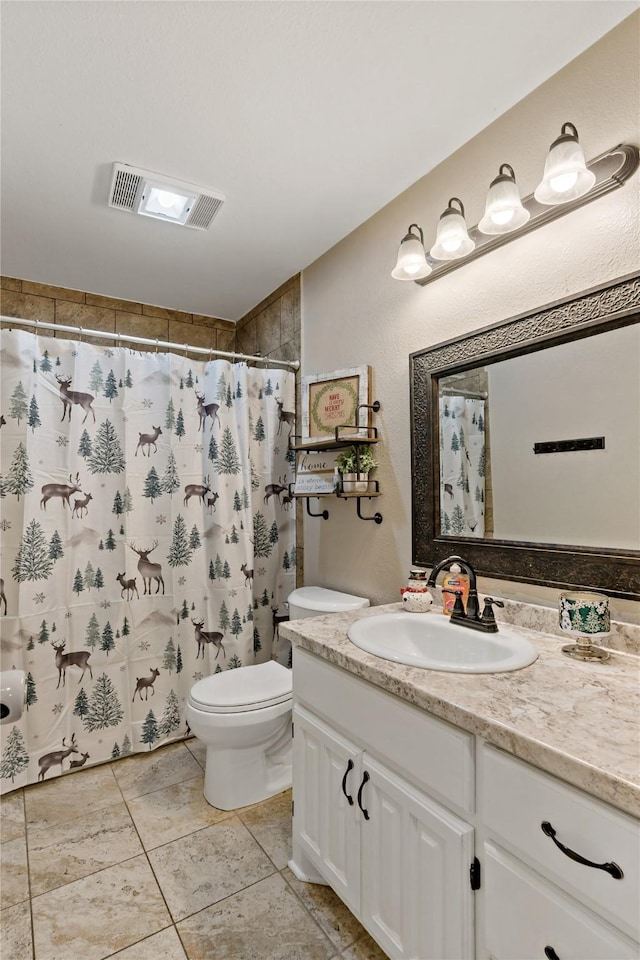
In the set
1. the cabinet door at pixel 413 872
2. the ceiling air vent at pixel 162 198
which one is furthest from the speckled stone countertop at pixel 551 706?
the ceiling air vent at pixel 162 198

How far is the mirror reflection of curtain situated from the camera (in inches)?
62.8

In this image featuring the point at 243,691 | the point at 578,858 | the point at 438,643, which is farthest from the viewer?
the point at 243,691

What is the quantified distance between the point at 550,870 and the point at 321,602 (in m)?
1.38

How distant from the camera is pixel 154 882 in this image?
4.92 feet

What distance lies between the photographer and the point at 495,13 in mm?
1234

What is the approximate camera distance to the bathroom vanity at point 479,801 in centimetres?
71

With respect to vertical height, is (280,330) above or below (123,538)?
above

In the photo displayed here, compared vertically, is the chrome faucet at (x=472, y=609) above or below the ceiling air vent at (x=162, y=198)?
below

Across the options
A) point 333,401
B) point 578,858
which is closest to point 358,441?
point 333,401

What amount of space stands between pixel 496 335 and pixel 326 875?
5.42 ft

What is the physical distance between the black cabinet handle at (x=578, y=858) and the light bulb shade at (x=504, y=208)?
1392 mm

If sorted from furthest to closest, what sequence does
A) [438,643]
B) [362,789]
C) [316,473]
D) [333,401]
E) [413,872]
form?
1. [316,473]
2. [333,401]
3. [438,643]
4. [362,789]
5. [413,872]

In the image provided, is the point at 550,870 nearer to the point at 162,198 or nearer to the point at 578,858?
the point at 578,858

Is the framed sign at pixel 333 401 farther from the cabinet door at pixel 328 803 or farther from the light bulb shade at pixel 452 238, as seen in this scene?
the cabinet door at pixel 328 803
